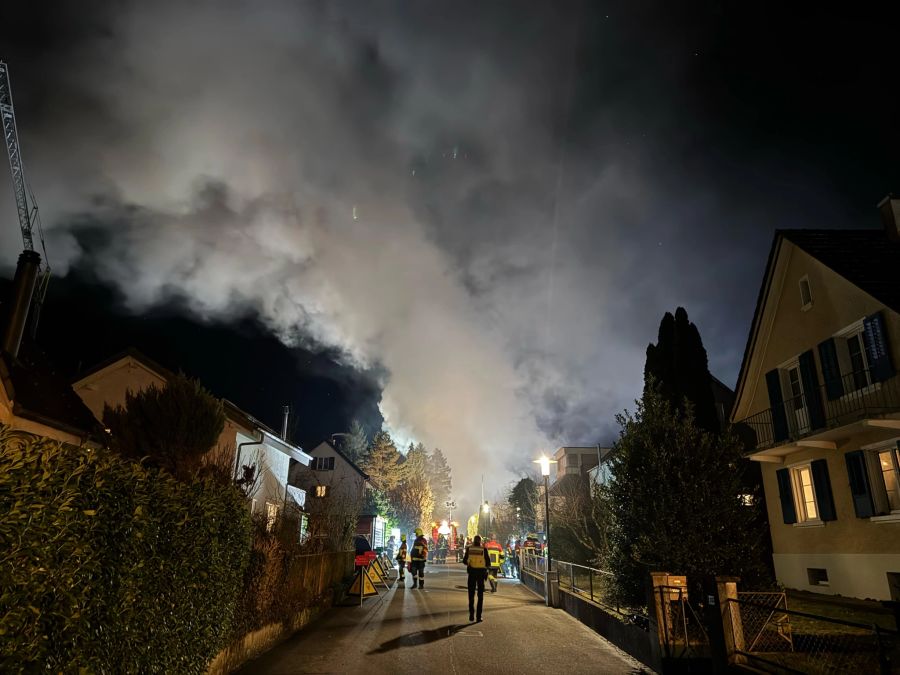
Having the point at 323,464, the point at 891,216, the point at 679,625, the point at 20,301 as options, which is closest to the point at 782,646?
the point at 679,625

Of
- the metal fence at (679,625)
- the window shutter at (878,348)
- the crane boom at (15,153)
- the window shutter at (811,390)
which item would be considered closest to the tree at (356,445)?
the crane boom at (15,153)

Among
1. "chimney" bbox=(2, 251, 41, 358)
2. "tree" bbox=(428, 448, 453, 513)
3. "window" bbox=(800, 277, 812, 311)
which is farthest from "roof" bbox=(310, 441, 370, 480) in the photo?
"tree" bbox=(428, 448, 453, 513)

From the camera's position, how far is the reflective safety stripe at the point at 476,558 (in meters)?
12.6

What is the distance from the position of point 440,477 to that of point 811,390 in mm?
105034

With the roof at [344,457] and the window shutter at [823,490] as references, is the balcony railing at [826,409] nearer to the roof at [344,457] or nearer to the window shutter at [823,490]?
the window shutter at [823,490]

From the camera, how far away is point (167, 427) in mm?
10281

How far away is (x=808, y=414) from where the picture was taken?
1617 cm

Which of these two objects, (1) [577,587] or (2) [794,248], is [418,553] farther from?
(2) [794,248]

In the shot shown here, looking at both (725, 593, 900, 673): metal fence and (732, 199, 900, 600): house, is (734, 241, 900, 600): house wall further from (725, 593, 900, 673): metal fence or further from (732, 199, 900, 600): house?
(725, 593, 900, 673): metal fence

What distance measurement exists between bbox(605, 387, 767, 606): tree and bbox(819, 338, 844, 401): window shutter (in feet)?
22.4

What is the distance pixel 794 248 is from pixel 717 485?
37.2ft

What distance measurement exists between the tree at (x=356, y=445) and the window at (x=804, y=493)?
75.3m

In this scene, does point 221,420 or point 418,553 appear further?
point 418,553

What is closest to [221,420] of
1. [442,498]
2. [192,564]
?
[192,564]
